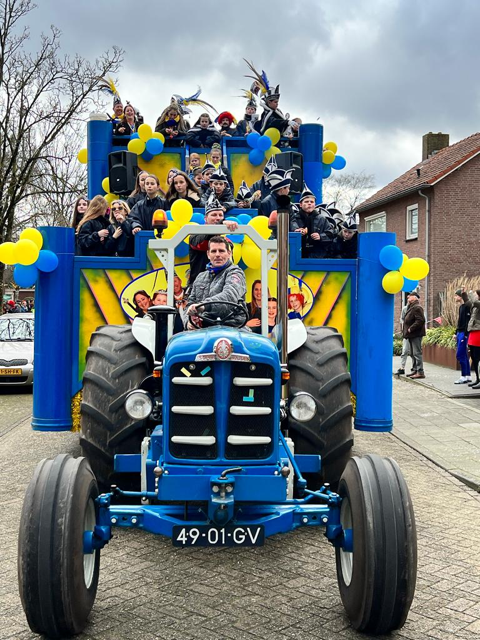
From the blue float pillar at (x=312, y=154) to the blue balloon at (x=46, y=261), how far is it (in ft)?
16.0

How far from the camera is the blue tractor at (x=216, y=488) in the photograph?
3490mm

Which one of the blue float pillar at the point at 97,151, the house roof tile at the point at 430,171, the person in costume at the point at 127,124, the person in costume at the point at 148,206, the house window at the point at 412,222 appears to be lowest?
the person in costume at the point at 148,206

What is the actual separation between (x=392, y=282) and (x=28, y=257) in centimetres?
325

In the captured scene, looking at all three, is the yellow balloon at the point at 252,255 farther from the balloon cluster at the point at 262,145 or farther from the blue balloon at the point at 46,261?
the balloon cluster at the point at 262,145

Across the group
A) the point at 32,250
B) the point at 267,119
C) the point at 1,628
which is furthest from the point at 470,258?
the point at 1,628

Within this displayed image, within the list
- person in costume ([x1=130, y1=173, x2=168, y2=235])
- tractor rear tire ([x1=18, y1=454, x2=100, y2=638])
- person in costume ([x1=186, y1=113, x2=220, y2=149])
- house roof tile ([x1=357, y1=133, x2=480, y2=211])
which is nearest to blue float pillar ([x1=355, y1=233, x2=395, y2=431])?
person in costume ([x1=130, y1=173, x2=168, y2=235])

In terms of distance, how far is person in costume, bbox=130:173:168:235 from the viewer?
7.52 m

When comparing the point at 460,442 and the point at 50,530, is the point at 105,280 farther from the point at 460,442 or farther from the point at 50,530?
the point at 460,442

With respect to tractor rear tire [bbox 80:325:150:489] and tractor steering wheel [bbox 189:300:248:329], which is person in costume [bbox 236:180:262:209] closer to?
tractor rear tire [bbox 80:325:150:489]

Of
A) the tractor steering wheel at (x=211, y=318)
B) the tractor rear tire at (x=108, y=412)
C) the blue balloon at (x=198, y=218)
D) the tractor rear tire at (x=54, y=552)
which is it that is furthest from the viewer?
the blue balloon at (x=198, y=218)

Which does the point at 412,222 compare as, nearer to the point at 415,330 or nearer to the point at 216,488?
the point at 415,330

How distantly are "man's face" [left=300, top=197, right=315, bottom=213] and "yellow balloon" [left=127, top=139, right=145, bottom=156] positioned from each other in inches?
141

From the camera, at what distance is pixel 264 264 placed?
5051 mm

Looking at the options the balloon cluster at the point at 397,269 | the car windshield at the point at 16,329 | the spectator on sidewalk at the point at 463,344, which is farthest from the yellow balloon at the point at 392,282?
the car windshield at the point at 16,329
